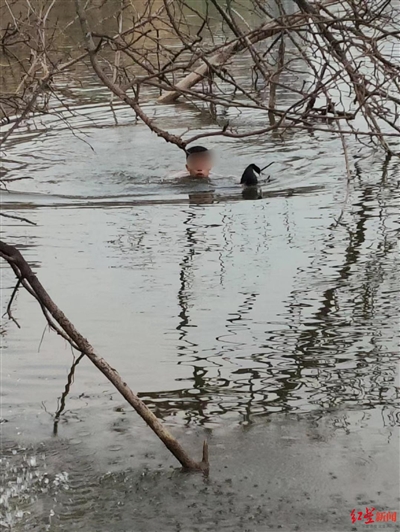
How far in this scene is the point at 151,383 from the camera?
5.36 m

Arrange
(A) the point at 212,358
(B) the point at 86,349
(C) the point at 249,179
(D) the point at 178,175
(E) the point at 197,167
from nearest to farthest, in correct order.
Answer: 1. (B) the point at 86,349
2. (A) the point at 212,358
3. (C) the point at 249,179
4. (E) the point at 197,167
5. (D) the point at 178,175

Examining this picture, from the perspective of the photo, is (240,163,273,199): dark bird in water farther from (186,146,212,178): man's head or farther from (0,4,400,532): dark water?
(186,146,212,178): man's head

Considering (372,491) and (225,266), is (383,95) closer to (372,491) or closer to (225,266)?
(372,491)

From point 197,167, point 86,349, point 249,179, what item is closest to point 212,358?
point 86,349

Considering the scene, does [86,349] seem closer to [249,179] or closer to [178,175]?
[249,179]

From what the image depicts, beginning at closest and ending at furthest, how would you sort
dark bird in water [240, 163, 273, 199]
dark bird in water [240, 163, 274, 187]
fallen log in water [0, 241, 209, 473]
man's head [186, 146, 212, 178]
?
1. fallen log in water [0, 241, 209, 473]
2. dark bird in water [240, 163, 273, 199]
3. dark bird in water [240, 163, 274, 187]
4. man's head [186, 146, 212, 178]

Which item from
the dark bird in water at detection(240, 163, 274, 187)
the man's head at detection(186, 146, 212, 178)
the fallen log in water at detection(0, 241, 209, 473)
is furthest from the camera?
the man's head at detection(186, 146, 212, 178)

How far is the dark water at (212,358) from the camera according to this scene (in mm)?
4238

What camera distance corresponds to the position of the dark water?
167 inches

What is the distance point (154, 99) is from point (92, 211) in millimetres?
7487

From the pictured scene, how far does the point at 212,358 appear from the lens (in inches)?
224

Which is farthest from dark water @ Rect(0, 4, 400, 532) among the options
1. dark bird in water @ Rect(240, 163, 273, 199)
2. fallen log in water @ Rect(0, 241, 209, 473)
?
fallen log in water @ Rect(0, 241, 209, 473)

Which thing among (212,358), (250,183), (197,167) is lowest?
(212,358)

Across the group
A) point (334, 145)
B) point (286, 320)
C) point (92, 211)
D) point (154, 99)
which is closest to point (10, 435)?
point (286, 320)
